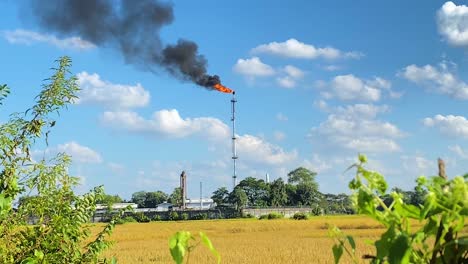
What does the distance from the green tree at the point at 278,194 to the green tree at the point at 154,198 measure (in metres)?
27.6

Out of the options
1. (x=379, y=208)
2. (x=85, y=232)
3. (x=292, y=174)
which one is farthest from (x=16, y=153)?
(x=292, y=174)

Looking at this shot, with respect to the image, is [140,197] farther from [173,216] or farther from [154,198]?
[173,216]

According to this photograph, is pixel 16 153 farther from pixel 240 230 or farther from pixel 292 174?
pixel 292 174

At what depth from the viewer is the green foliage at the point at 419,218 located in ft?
1.87

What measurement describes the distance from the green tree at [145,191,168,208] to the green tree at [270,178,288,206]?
27.6 m

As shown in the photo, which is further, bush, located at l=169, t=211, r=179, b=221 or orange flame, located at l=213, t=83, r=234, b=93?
orange flame, located at l=213, t=83, r=234, b=93

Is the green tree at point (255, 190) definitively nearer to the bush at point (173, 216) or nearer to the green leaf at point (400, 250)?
the bush at point (173, 216)

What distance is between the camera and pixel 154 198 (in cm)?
10600

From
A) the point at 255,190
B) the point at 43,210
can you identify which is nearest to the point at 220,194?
the point at 255,190

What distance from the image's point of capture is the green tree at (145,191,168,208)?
10494 centimetres

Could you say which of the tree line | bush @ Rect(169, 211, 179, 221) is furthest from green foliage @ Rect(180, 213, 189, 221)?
the tree line

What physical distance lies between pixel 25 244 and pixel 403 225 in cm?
180

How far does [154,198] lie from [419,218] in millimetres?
107256

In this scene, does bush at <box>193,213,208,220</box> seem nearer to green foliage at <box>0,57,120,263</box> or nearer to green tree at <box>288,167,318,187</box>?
green tree at <box>288,167,318,187</box>
